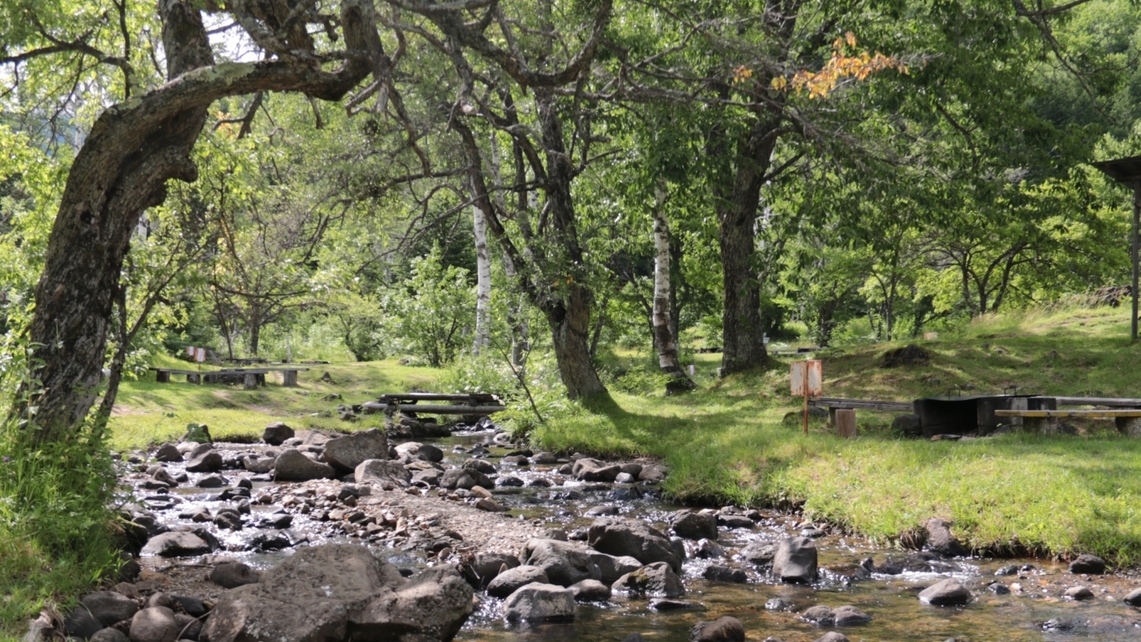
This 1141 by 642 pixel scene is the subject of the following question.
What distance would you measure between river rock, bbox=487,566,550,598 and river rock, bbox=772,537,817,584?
A: 2.04 metres

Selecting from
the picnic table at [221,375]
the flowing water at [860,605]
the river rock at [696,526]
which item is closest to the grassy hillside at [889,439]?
the picnic table at [221,375]

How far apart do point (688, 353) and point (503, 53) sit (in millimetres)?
27704

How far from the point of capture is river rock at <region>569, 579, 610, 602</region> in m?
7.27

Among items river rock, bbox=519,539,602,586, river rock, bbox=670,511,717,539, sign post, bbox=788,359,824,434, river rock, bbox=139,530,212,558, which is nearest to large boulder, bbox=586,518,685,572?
river rock, bbox=519,539,602,586

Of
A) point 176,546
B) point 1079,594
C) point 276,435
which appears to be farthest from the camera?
point 276,435

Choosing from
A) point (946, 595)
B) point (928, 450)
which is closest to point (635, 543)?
point (946, 595)

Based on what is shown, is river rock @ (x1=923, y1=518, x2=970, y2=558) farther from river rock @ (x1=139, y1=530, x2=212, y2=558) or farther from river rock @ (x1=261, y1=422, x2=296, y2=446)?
river rock @ (x1=261, y1=422, x2=296, y2=446)

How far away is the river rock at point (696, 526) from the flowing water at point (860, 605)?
0.17 m

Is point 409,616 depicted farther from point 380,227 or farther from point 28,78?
point 380,227

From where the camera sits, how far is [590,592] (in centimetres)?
729

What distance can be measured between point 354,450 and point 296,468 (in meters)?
0.88

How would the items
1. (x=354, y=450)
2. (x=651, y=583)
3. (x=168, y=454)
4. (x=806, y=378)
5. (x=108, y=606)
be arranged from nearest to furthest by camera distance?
1. (x=108, y=606)
2. (x=651, y=583)
3. (x=806, y=378)
4. (x=354, y=450)
5. (x=168, y=454)

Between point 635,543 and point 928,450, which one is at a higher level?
point 928,450

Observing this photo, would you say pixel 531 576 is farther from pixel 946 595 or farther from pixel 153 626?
pixel 946 595
